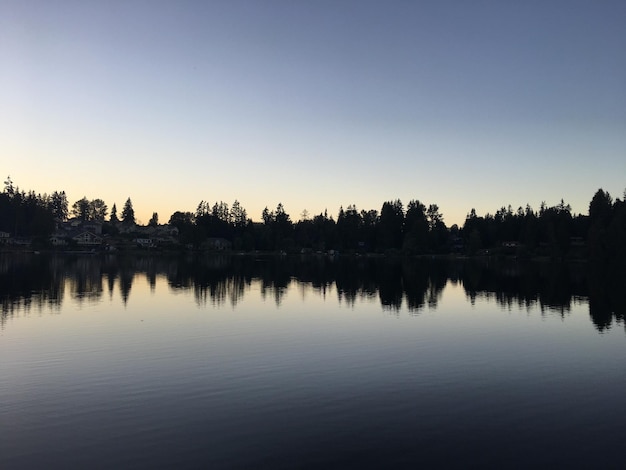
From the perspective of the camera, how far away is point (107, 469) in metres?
12.6

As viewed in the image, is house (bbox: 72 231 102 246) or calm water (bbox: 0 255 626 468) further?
house (bbox: 72 231 102 246)

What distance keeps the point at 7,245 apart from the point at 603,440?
628 feet

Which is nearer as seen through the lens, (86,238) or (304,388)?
(304,388)

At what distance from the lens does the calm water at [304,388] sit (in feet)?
45.9

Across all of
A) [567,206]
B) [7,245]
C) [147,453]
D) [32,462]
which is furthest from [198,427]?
[567,206]

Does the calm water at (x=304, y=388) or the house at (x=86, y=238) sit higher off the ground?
the house at (x=86, y=238)

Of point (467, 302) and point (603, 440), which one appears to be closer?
point (603, 440)

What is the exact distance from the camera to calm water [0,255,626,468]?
13992 millimetres

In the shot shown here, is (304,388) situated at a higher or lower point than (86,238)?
lower

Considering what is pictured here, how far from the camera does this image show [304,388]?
787 inches

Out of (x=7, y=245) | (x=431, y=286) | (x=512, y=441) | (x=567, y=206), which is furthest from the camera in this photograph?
(x=567, y=206)

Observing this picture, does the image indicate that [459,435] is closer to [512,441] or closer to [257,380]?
[512,441]

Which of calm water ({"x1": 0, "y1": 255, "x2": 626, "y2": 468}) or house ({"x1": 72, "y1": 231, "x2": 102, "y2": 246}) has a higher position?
house ({"x1": 72, "y1": 231, "x2": 102, "y2": 246})

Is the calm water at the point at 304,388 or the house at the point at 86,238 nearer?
the calm water at the point at 304,388
